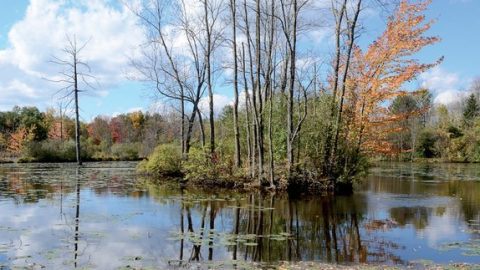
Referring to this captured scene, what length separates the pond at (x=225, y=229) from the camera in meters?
8.57

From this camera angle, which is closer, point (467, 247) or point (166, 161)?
point (467, 247)

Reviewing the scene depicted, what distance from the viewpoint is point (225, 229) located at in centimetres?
1160

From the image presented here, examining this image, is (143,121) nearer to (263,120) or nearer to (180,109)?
(180,109)

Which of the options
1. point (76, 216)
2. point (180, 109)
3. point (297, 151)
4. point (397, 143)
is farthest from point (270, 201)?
point (397, 143)

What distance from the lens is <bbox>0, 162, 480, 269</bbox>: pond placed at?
8.57 meters

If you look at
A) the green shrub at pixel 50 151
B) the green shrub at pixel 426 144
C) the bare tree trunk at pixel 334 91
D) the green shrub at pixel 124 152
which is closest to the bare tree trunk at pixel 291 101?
the bare tree trunk at pixel 334 91

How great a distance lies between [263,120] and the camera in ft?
79.4

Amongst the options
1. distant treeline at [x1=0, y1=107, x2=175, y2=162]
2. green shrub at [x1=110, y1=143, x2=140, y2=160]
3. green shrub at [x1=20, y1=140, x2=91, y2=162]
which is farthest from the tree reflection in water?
green shrub at [x1=110, y1=143, x2=140, y2=160]

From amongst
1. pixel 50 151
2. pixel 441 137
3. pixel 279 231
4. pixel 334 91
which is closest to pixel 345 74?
pixel 334 91

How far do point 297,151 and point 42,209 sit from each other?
11493 millimetres

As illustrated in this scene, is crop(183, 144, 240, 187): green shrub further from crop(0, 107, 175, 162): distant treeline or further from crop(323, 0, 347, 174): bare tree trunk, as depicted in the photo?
crop(0, 107, 175, 162): distant treeline

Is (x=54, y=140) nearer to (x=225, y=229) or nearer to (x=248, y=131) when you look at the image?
(x=248, y=131)

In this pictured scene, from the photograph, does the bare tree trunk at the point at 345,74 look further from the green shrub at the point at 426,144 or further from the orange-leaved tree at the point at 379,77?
the green shrub at the point at 426,144

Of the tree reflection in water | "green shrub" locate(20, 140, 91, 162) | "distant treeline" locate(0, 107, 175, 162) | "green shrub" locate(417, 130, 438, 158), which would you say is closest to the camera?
the tree reflection in water
